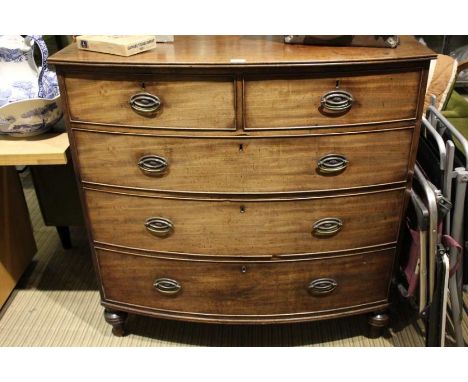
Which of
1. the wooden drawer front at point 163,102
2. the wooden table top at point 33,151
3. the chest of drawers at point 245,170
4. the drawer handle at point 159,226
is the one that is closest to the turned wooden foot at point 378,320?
the chest of drawers at point 245,170

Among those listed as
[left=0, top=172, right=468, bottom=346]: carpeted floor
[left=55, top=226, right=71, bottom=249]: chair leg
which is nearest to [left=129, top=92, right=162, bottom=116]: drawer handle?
[left=0, top=172, right=468, bottom=346]: carpeted floor

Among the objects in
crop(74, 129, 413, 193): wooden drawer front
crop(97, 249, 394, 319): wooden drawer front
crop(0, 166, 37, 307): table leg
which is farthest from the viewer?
crop(0, 166, 37, 307): table leg

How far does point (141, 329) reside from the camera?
6.35 feet

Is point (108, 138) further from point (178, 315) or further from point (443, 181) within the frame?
point (443, 181)

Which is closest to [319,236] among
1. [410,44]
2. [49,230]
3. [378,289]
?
[378,289]

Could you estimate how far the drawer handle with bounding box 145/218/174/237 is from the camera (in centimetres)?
154

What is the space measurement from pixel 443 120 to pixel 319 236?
23.1 inches

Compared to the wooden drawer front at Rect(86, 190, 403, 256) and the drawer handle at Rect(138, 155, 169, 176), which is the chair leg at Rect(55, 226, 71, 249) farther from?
the drawer handle at Rect(138, 155, 169, 176)

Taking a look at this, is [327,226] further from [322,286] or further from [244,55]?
[244,55]

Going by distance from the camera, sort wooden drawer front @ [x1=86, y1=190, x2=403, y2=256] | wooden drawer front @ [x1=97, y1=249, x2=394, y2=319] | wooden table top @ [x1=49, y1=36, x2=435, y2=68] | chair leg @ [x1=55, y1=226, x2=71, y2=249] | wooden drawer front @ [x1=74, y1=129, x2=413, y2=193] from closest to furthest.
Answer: wooden table top @ [x1=49, y1=36, x2=435, y2=68] → wooden drawer front @ [x1=74, y1=129, x2=413, y2=193] → wooden drawer front @ [x1=86, y1=190, x2=403, y2=256] → wooden drawer front @ [x1=97, y1=249, x2=394, y2=319] → chair leg @ [x1=55, y1=226, x2=71, y2=249]

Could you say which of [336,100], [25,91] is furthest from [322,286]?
[25,91]

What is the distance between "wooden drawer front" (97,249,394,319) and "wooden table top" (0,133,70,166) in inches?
14.6

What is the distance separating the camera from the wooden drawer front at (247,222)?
1.50 m

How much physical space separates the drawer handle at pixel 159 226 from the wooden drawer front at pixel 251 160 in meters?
0.12
